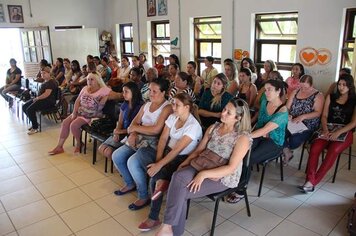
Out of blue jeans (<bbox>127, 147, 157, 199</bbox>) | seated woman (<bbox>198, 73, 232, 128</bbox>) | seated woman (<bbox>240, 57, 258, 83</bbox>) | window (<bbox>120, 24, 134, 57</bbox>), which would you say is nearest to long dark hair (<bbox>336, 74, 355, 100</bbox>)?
seated woman (<bbox>198, 73, 232, 128</bbox>)

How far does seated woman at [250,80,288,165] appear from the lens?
2740 mm

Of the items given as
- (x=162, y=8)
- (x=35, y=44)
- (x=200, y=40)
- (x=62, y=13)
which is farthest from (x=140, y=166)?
(x=62, y=13)

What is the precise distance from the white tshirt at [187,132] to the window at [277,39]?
3.17 m

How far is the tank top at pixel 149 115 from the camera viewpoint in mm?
2904

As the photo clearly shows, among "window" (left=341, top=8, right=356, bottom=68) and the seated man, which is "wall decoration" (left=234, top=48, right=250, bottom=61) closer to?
"window" (left=341, top=8, right=356, bottom=68)

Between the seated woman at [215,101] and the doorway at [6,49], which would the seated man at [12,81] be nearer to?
the doorway at [6,49]


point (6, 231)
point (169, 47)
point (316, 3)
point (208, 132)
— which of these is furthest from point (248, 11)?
point (6, 231)

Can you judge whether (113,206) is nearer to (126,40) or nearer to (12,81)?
(12,81)

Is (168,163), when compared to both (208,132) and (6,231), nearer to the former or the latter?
(208,132)

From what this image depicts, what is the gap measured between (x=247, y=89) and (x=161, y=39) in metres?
3.92

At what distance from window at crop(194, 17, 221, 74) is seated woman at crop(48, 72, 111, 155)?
2.90 m

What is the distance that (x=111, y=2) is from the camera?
27.9ft

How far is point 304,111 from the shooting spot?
11.1 feet

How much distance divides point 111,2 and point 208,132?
24.1 feet
